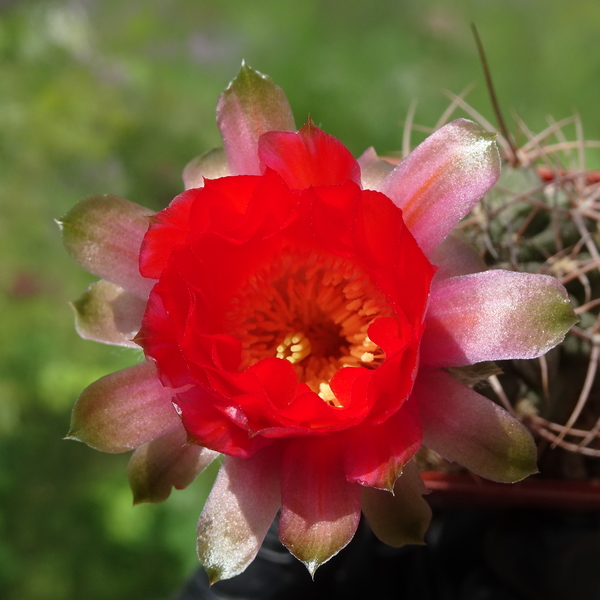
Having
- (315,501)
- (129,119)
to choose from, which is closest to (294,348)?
(315,501)

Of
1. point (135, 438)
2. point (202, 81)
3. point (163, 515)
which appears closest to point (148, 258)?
point (135, 438)

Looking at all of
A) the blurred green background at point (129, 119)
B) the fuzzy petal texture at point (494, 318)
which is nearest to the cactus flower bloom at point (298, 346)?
the fuzzy petal texture at point (494, 318)

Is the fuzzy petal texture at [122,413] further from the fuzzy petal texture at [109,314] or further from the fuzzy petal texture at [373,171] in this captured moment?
the fuzzy petal texture at [373,171]

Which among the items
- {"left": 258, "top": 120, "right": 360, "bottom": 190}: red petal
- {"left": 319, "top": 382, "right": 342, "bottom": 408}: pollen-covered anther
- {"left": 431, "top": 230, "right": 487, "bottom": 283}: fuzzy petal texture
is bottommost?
{"left": 319, "top": 382, "right": 342, "bottom": 408}: pollen-covered anther

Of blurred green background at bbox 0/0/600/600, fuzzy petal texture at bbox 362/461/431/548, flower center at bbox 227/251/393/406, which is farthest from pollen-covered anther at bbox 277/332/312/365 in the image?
blurred green background at bbox 0/0/600/600

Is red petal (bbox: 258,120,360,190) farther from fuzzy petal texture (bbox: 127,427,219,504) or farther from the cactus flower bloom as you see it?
fuzzy petal texture (bbox: 127,427,219,504)

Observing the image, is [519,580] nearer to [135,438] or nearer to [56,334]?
[135,438]
